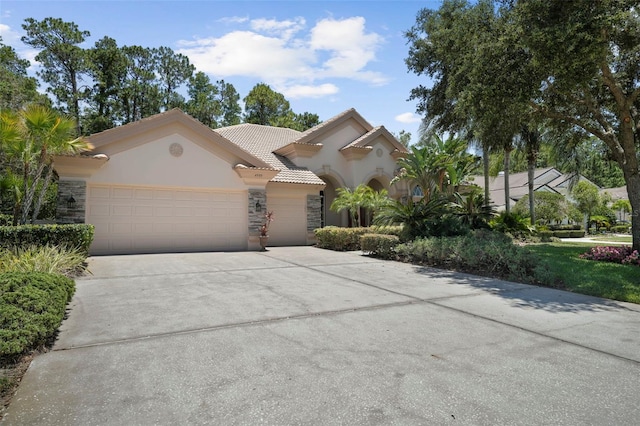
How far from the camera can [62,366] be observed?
3.91 metres

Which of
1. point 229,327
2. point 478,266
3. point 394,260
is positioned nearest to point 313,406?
point 229,327

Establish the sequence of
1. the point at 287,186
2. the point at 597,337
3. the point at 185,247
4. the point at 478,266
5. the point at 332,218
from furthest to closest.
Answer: the point at 332,218
the point at 287,186
the point at 185,247
the point at 478,266
the point at 597,337

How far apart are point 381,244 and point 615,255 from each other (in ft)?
23.8

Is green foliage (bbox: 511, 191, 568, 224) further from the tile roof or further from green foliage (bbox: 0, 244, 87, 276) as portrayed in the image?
green foliage (bbox: 0, 244, 87, 276)

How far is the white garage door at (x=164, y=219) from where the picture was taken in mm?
13945

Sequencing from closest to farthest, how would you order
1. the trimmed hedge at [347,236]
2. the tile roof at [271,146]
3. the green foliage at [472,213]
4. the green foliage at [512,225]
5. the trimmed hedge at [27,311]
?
the trimmed hedge at [27,311] → the trimmed hedge at [347,236] → the green foliage at [472,213] → the tile roof at [271,146] → the green foliage at [512,225]

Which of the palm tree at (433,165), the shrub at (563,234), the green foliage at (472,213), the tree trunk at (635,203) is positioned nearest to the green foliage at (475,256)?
the palm tree at (433,165)

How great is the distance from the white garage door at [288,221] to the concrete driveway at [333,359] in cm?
1070

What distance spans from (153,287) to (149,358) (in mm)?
4088

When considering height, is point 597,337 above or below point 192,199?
below

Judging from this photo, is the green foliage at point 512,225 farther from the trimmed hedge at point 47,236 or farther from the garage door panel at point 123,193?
the trimmed hedge at point 47,236

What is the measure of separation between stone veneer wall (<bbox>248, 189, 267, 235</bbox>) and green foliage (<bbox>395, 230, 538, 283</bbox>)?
6.13m

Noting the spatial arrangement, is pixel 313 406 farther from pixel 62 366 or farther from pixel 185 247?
pixel 185 247

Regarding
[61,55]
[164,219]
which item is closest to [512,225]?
[164,219]
